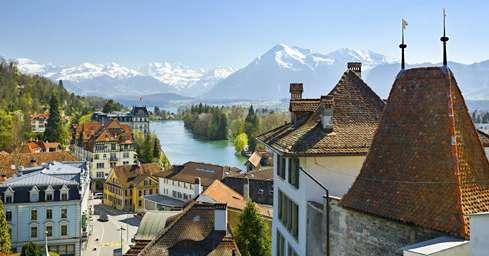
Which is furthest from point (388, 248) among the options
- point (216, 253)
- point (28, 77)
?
point (28, 77)

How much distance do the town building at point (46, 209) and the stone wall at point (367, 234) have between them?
36.0m

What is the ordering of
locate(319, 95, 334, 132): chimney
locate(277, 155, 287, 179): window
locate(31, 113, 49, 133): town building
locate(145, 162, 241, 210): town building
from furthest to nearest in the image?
locate(31, 113, 49, 133): town building → locate(145, 162, 241, 210): town building → locate(277, 155, 287, 179): window → locate(319, 95, 334, 132): chimney

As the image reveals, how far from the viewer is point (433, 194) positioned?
10203 millimetres

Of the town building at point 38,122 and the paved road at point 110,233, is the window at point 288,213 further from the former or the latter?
the town building at point 38,122

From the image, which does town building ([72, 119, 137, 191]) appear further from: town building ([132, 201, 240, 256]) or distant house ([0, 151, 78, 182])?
town building ([132, 201, 240, 256])

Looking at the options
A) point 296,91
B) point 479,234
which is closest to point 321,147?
point 296,91

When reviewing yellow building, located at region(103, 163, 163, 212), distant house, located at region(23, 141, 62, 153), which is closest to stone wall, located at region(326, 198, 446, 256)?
yellow building, located at region(103, 163, 163, 212)

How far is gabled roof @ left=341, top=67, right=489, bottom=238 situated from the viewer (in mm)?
10055

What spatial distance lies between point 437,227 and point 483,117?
181 meters

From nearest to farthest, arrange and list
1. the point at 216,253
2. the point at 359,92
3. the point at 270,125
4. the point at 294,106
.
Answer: the point at 359,92 < the point at 294,106 < the point at 216,253 < the point at 270,125

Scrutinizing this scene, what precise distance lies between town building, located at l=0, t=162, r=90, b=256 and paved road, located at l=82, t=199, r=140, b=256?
2624 mm

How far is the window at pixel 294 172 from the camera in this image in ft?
51.4

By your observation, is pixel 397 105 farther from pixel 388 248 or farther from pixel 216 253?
pixel 216 253

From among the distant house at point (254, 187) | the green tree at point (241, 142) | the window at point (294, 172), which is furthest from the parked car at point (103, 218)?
the green tree at point (241, 142)
